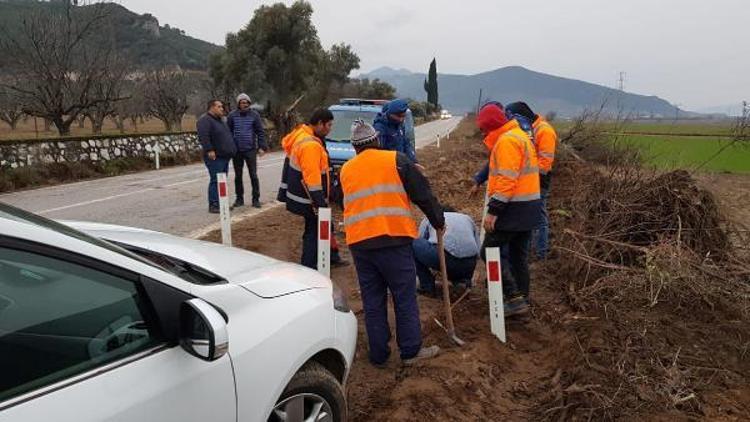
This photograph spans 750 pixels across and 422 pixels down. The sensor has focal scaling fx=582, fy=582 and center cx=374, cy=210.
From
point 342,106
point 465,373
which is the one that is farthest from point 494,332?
point 342,106

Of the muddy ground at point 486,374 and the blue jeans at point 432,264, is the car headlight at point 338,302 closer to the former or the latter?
the muddy ground at point 486,374

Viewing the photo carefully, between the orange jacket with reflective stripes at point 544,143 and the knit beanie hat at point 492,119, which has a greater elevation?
A: the knit beanie hat at point 492,119

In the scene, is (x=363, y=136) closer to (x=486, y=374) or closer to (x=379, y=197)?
(x=379, y=197)

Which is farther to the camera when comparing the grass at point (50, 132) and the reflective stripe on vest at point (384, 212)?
the grass at point (50, 132)

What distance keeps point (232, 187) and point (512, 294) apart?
29.8 ft

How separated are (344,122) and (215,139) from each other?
397 cm

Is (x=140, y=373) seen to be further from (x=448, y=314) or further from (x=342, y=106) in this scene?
(x=342, y=106)

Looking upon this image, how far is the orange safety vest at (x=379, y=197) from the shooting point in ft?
13.2

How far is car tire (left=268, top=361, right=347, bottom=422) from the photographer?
255 cm

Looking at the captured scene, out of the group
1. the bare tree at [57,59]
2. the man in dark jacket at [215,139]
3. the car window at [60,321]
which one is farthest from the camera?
the bare tree at [57,59]

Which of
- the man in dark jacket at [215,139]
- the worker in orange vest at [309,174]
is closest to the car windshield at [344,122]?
the man in dark jacket at [215,139]

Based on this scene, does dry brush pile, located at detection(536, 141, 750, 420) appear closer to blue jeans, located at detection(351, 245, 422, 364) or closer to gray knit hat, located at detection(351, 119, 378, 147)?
blue jeans, located at detection(351, 245, 422, 364)

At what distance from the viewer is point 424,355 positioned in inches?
172

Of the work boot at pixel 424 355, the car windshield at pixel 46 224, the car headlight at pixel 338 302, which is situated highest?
the car windshield at pixel 46 224
